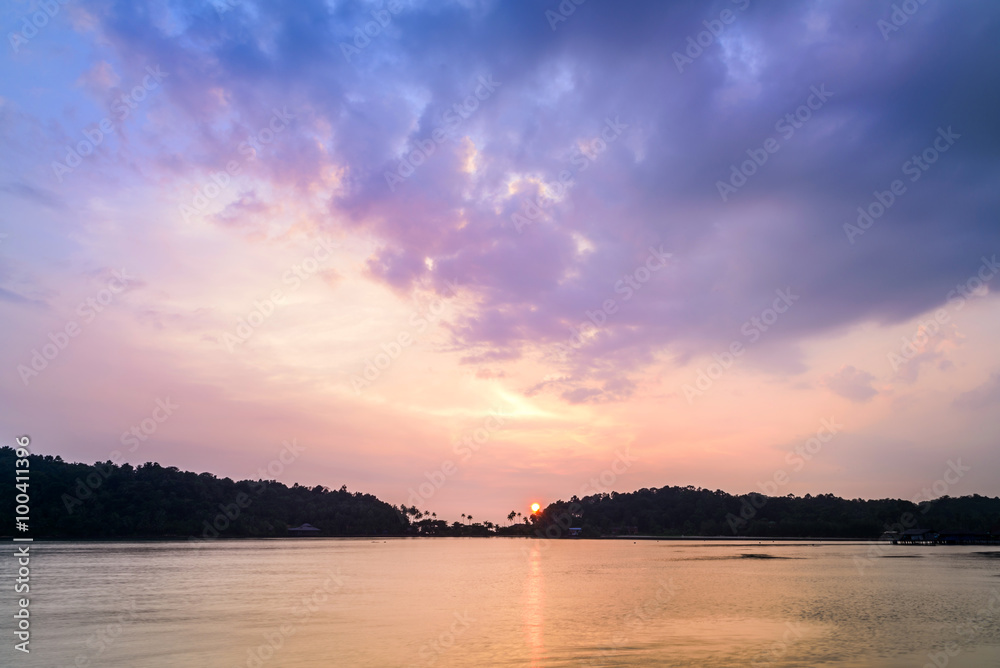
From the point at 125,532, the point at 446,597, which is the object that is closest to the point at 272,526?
the point at 125,532

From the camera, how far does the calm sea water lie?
27.4 meters

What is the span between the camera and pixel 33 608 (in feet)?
134

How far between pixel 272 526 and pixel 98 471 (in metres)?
53.2

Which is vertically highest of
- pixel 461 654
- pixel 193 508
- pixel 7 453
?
pixel 7 453

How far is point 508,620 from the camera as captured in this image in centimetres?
3766

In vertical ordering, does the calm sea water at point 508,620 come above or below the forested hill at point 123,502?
below

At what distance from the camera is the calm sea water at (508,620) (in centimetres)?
2738

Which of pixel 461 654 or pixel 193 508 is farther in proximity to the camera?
pixel 193 508

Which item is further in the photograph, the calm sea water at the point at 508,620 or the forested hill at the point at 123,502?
the forested hill at the point at 123,502

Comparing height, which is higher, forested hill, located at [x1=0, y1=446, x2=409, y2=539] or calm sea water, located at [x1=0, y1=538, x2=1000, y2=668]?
forested hill, located at [x1=0, y1=446, x2=409, y2=539]

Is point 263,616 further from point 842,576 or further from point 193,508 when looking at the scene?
point 193,508

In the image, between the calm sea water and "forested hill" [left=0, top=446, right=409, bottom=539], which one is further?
"forested hill" [left=0, top=446, right=409, bottom=539]

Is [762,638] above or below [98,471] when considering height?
below

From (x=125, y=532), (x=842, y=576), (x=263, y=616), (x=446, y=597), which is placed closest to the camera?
(x=263, y=616)
